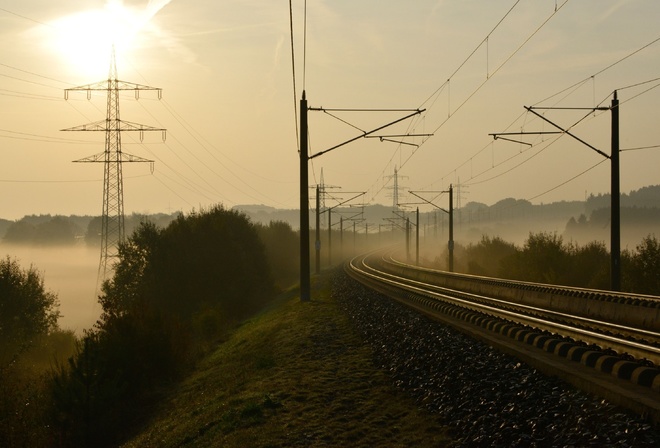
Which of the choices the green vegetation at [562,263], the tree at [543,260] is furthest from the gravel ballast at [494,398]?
the tree at [543,260]

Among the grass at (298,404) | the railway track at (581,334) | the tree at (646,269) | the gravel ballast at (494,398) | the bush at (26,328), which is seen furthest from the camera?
the tree at (646,269)

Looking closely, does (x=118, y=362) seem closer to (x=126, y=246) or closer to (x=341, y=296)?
(x=341, y=296)

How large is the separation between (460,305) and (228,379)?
10138 mm

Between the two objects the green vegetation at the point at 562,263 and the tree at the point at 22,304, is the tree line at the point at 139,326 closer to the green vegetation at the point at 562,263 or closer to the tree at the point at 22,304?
the tree at the point at 22,304

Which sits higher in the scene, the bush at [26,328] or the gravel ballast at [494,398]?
the gravel ballast at [494,398]

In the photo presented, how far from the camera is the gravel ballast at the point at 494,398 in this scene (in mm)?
9281

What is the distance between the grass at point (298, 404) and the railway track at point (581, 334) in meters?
2.55

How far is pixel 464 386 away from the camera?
13.1 m

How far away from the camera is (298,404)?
14539 mm

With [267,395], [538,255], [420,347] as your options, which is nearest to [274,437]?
[267,395]

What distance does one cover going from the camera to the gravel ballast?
30.5 feet

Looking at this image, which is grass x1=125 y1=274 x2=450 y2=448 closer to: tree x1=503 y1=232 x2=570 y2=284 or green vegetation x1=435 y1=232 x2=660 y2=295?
green vegetation x1=435 y1=232 x2=660 y2=295

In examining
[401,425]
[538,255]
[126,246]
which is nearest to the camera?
[401,425]

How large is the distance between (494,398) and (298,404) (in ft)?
14.0
